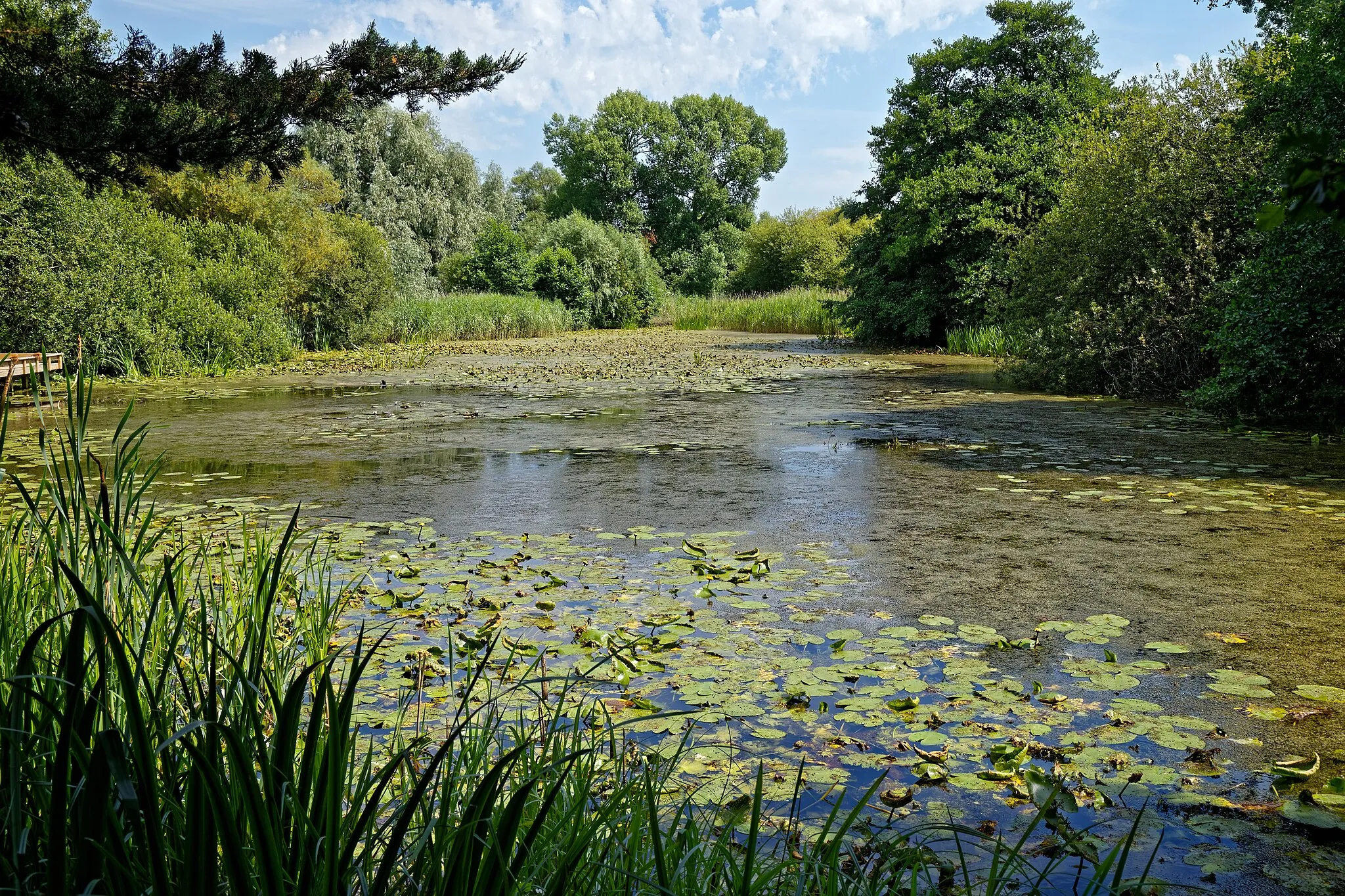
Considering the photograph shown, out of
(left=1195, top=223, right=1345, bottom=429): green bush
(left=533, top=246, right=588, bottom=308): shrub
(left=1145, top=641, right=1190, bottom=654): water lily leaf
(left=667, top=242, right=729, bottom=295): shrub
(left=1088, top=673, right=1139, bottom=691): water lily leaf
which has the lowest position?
(left=1088, top=673, right=1139, bottom=691): water lily leaf

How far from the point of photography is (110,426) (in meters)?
10.1

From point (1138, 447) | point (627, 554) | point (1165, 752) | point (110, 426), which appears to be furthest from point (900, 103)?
point (1165, 752)

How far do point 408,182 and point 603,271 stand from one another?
10.1 m

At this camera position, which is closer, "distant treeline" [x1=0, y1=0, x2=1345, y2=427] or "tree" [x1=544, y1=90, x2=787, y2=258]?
"distant treeline" [x1=0, y1=0, x2=1345, y2=427]

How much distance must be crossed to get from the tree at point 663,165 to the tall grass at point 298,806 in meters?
58.3

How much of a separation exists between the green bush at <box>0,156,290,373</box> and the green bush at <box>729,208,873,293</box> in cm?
2691

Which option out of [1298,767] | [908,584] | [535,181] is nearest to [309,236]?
[908,584]

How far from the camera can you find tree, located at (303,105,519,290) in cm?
3709

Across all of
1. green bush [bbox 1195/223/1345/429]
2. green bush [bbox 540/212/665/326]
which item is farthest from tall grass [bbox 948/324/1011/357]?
green bush [bbox 540/212/665/326]

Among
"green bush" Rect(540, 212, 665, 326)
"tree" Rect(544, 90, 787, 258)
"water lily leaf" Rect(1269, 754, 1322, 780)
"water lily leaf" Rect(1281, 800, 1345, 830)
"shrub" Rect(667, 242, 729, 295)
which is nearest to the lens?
"water lily leaf" Rect(1281, 800, 1345, 830)

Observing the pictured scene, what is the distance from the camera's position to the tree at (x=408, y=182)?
122ft

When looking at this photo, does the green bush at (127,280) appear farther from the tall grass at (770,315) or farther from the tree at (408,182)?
the tall grass at (770,315)

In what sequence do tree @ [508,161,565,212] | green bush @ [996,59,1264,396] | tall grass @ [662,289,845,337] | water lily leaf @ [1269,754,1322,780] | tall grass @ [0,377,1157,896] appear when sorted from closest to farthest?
1. tall grass @ [0,377,1157,896]
2. water lily leaf @ [1269,754,1322,780]
3. green bush @ [996,59,1264,396]
4. tall grass @ [662,289,845,337]
5. tree @ [508,161,565,212]

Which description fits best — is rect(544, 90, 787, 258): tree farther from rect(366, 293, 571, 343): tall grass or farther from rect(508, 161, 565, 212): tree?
rect(366, 293, 571, 343): tall grass
